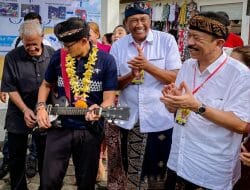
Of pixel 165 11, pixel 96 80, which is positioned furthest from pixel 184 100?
pixel 165 11

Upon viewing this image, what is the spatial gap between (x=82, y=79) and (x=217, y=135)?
3.80 feet

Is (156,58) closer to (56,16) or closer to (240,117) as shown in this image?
A: (240,117)

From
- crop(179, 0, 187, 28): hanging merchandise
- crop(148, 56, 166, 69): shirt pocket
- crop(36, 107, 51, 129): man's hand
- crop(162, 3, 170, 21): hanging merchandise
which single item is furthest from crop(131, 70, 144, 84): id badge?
crop(162, 3, 170, 21): hanging merchandise

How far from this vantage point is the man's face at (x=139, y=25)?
3.25 meters

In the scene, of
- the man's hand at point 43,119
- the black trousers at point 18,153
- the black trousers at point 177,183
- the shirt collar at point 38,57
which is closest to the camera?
the black trousers at point 177,183

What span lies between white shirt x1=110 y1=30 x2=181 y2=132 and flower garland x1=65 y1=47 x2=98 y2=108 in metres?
0.46

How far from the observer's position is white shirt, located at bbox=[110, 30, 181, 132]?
3.27 m

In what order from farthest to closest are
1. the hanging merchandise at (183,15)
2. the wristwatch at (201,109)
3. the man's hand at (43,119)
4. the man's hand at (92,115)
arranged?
the hanging merchandise at (183,15)
the man's hand at (43,119)
the man's hand at (92,115)
the wristwatch at (201,109)

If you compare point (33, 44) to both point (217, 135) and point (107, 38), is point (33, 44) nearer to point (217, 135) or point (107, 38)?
point (217, 135)

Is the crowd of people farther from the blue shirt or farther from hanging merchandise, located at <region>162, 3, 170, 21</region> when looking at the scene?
hanging merchandise, located at <region>162, 3, 170, 21</region>

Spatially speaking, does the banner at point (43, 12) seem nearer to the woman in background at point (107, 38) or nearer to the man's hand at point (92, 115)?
the woman in background at point (107, 38)

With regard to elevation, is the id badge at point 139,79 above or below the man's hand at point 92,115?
above

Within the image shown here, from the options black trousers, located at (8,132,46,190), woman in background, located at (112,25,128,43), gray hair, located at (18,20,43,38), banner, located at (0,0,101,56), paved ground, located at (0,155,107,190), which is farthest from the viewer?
woman in background, located at (112,25,128,43)

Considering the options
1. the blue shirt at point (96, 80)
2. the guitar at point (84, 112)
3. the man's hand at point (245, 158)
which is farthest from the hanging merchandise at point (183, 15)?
the man's hand at point (245, 158)
